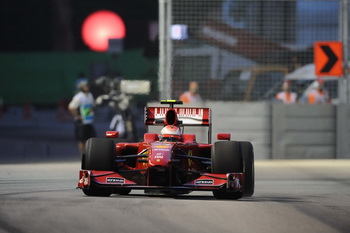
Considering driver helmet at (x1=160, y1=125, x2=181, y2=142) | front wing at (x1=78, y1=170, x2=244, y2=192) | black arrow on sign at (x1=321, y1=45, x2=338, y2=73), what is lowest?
front wing at (x1=78, y1=170, x2=244, y2=192)

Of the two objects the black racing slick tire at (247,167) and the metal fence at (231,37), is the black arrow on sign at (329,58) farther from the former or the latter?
the black racing slick tire at (247,167)

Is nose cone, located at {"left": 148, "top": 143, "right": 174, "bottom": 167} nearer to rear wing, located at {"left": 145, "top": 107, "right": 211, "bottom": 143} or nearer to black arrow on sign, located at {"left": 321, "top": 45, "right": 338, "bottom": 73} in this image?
rear wing, located at {"left": 145, "top": 107, "right": 211, "bottom": 143}

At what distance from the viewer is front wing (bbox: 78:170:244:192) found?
1420 centimetres

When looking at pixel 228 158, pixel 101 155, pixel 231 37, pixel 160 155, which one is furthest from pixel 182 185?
pixel 231 37

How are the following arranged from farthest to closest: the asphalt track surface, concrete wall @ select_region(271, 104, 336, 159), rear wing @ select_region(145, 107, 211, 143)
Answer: concrete wall @ select_region(271, 104, 336, 159) < rear wing @ select_region(145, 107, 211, 143) < the asphalt track surface

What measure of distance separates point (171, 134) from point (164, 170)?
127 centimetres

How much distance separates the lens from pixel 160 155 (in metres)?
14.1

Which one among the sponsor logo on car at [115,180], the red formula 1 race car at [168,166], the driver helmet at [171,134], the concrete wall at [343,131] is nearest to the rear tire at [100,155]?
the red formula 1 race car at [168,166]

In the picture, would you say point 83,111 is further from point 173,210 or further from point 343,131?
point 173,210

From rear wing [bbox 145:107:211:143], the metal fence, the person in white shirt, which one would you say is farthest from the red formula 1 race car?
the person in white shirt

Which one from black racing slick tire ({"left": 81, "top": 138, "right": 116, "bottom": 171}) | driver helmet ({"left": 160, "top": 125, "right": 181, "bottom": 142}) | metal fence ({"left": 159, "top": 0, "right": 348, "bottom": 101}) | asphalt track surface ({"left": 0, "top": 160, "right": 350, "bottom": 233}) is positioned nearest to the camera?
asphalt track surface ({"left": 0, "top": 160, "right": 350, "bottom": 233})

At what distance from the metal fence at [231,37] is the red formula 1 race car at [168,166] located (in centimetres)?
856

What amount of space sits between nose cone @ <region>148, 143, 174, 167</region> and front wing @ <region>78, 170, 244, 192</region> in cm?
28

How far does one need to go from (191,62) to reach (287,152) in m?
2.56
